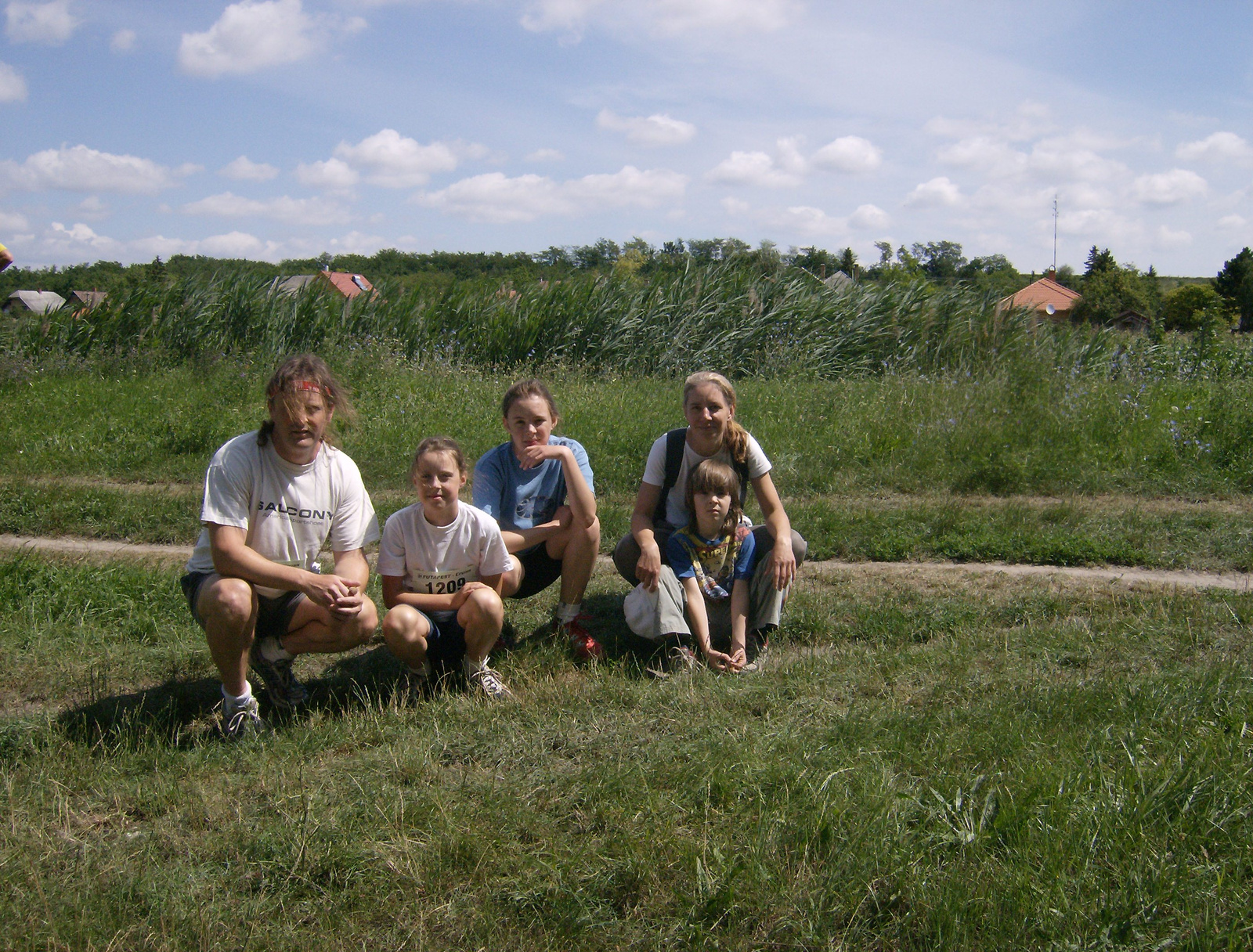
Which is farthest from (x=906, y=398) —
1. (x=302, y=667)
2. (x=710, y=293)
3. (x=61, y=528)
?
(x=61, y=528)

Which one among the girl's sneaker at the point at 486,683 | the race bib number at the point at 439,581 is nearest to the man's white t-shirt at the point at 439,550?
the race bib number at the point at 439,581

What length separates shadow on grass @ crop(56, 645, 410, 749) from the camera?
363cm

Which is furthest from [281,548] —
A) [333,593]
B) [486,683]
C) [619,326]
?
[619,326]

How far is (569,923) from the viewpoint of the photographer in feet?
7.91

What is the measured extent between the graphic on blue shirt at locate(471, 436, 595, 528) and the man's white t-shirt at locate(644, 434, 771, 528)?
0.33m

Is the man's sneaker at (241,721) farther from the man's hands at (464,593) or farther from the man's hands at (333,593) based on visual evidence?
the man's hands at (464,593)

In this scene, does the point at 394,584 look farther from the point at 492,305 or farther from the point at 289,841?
the point at 492,305

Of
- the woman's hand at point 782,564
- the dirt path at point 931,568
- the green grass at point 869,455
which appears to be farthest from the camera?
the green grass at point 869,455

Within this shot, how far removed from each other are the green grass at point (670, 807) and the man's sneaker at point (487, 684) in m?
0.14

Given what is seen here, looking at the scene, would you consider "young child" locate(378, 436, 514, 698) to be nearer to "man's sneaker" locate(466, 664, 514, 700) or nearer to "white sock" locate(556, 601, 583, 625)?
"man's sneaker" locate(466, 664, 514, 700)

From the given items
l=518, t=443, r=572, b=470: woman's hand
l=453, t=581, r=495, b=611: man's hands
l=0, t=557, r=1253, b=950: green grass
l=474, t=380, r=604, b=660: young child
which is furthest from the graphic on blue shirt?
l=0, t=557, r=1253, b=950: green grass

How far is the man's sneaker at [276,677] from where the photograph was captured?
392cm

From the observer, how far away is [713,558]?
4555 mm

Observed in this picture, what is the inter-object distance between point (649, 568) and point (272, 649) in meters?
1.64
